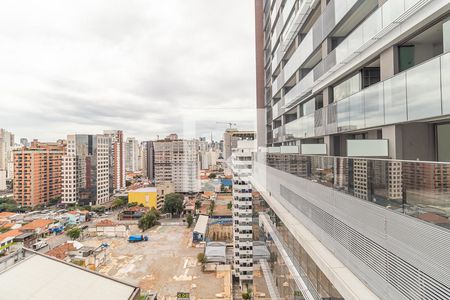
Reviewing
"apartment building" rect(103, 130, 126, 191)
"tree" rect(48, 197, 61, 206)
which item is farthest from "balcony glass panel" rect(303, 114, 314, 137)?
"tree" rect(48, 197, 61, 206)

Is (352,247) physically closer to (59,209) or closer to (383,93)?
(383,93)

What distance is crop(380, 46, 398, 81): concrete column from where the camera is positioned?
2.57 m

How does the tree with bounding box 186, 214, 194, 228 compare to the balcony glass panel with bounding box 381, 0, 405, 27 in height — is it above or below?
below

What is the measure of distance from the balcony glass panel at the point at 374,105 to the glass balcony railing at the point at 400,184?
0.55 metres

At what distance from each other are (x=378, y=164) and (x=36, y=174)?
3656 cm

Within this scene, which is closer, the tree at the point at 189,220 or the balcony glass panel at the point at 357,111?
the balcony glass panel at the point at 357,111

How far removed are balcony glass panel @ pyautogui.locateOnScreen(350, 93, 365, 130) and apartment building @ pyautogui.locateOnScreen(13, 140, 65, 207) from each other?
35258mm

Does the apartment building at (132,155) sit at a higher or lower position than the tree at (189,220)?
higher

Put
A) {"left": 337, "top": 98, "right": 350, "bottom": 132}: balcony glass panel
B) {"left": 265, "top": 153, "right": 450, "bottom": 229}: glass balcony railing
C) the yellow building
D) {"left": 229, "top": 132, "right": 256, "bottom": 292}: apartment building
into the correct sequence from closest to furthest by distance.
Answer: {"left": 265, "top": 153, "right": 450, "bottom": 229}: glass balcony railing
{"left": 337, "top": 98, "right": 350, "bottom": 132}: balcony glass panel
{"left": 229, "top": 132, "right": 256, "bottom": 292}: apartment building
the yellow building

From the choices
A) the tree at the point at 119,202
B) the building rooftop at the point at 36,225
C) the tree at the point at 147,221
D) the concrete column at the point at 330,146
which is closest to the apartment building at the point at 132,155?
the tree at the point at 119,202

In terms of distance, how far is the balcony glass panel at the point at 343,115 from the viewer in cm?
347

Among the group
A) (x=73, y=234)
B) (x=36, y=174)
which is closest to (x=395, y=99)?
(x=73, y=234)

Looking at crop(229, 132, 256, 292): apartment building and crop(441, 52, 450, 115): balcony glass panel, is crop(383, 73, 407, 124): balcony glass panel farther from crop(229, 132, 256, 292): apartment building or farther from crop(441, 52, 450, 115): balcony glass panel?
crop(229, 132, 256, 292): apartment building

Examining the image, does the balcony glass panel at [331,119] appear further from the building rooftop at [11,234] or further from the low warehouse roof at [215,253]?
the building rooftop at [11,234]
